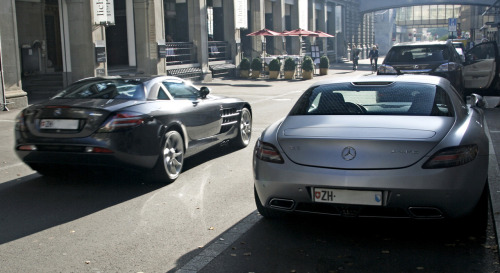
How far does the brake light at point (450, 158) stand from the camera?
454 centimetres

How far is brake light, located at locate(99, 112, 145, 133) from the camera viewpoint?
676 cm

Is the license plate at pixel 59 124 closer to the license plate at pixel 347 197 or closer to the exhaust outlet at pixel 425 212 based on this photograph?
the license plate at pixel 347 197

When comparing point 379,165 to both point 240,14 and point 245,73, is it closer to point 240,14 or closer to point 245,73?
point 245,73

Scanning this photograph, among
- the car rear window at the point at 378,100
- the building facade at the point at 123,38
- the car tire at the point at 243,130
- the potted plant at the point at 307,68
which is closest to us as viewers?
the car rear window at the point at 378,100

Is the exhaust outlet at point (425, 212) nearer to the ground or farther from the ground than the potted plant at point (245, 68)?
nearer to the ground

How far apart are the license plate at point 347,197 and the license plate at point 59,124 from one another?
10.9ft

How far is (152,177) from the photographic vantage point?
7195 mm

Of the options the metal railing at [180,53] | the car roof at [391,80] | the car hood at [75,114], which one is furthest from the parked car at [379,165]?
the metal railing at [180,53]

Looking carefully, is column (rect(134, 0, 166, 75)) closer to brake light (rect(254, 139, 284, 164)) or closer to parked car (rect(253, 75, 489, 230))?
brake light (rect(254, 139, 284, 164))

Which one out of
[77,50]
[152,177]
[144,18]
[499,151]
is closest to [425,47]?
[499,151]

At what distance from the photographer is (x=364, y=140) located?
4.65 metres

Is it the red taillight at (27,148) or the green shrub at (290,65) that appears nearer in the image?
the red taillight at (27,148)

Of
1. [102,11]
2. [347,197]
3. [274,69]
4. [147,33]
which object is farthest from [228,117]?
[274,69]

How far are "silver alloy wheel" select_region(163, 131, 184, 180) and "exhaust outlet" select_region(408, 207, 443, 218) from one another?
11.4 feet
